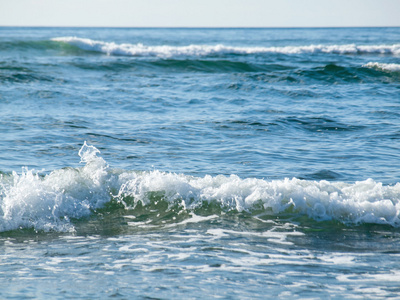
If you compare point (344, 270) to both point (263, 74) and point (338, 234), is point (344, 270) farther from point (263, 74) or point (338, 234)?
point (263, 74)

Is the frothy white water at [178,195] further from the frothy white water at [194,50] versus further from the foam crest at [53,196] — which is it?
the frothy white water at [194,50]

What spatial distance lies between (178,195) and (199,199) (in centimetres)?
30

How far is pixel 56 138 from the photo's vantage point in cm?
888

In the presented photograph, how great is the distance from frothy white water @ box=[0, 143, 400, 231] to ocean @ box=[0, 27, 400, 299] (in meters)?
0.02

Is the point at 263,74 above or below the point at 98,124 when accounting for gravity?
above

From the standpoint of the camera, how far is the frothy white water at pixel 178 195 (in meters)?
5.63

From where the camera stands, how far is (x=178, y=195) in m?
6.16

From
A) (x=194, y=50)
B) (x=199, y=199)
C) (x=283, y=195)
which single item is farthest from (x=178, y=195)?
(x=194, y=50)

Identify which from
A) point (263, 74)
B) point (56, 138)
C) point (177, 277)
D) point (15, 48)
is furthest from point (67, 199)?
point (15, 48)

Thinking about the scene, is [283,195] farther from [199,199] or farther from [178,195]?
[178,195]

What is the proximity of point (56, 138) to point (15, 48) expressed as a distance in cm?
2173

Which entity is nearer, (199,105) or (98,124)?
(98,124)

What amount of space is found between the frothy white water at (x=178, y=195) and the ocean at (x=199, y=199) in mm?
17

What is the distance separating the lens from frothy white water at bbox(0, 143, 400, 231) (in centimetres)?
563
